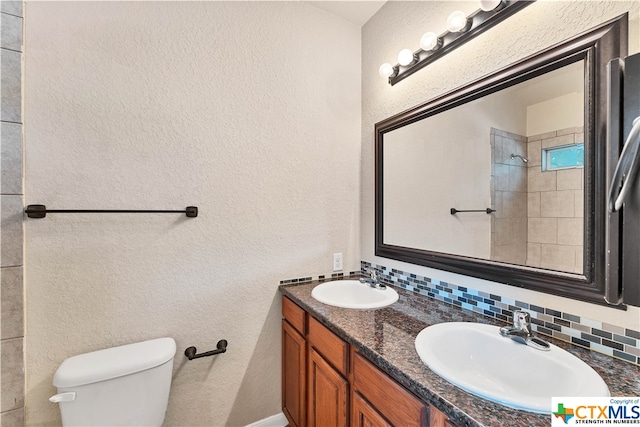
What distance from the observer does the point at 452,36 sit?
130 centimetres

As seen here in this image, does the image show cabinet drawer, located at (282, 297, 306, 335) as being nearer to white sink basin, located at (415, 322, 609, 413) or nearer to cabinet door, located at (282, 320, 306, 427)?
cabinet door, located at (282, 320, 306, 427)

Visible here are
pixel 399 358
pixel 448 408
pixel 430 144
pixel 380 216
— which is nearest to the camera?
pixel 448 408

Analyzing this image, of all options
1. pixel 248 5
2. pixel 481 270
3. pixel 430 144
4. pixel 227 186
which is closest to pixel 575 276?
pixel 481 270

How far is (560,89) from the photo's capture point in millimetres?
971

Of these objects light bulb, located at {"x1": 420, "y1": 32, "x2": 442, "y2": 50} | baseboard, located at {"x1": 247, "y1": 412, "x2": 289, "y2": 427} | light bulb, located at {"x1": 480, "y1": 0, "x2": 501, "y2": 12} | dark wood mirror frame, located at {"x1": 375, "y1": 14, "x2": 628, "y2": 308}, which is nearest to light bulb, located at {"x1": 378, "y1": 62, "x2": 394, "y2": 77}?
light bulb, located at {"x1": 420, "y1": 32, "x2": 442, "y2": 50}

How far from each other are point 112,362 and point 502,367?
1539 mm

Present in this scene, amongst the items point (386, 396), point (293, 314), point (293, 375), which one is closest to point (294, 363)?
point (293, 375)

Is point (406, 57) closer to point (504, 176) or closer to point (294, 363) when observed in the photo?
point (504, 176)

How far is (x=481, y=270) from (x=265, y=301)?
1.18m

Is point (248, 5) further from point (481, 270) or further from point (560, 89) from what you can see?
point (481, 270)

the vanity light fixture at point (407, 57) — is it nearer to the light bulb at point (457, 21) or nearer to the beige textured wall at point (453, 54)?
the beige textured wall at point (453, 54)

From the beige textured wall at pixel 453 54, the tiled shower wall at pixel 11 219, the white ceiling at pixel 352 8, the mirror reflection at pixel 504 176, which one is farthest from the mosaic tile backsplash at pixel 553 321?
the tiled shower wall at pixel 11 219

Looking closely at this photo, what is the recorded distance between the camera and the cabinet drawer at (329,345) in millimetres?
1094

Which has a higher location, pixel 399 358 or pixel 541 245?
pixel 541 245
